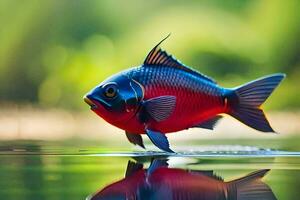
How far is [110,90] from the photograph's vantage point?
4.72 feet

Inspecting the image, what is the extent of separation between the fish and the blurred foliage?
581 millimetres

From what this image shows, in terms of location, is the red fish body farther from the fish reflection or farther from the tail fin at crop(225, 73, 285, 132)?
the fish reflection

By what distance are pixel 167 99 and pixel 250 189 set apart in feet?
1.57

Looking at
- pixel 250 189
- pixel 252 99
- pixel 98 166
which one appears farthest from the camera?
pixel 252 99

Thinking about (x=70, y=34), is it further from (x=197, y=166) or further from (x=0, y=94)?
(x=197, y=166)

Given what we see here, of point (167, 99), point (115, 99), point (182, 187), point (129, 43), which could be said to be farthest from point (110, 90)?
point (129, 43)

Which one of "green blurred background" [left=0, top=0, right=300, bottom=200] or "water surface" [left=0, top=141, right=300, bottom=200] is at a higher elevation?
"green blurred background" [left=0, top=0, right=300, bottom=200]

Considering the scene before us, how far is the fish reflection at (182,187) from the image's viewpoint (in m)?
0.97

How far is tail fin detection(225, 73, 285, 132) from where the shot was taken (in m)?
1.52

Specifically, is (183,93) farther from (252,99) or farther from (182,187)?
(182,187)

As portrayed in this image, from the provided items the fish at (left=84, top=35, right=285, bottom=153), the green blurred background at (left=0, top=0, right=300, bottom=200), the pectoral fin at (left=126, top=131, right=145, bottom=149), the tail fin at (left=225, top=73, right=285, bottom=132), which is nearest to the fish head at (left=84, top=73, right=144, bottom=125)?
the fish at (left=84, top=35, right=285, bottom=153)

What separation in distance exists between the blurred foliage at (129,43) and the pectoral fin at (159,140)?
0.70 metres

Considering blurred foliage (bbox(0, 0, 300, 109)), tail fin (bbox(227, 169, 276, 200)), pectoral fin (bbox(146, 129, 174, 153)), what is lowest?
tail fin (bbox(227, 169, 276, 200))

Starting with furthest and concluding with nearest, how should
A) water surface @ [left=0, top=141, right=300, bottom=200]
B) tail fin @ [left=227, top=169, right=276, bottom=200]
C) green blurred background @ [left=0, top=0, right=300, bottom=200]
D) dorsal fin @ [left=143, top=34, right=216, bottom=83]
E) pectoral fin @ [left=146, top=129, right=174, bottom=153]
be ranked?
green blurred background @ [left=0, top=0, right=300, bottom=200] → dorsal fin @ [left=143, top=34, right=216, bottom=83] → pectoral fin @ [left=146, top=129, right=174, bottom=153] → water surface @ [left=0, top=141, right=300, bottom=200] → tail fin @ [left=227, top=169, right=276, bottom=200]
